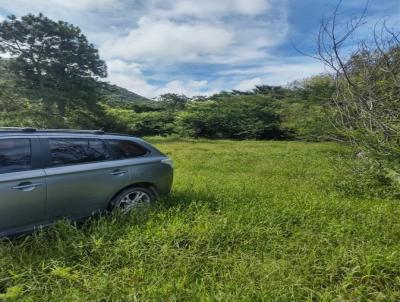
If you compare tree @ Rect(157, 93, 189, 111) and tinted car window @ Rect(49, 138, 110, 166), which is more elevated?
→ tree @ Rect(157, 93, 189, 111)

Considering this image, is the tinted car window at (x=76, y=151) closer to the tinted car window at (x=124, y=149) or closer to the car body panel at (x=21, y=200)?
the tinted car window at (x=124, y=149)

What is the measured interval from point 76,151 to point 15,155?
2.37 feet

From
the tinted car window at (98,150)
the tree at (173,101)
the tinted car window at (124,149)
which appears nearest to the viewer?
the tinted car window at (98,150)

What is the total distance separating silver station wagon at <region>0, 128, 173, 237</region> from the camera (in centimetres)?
334

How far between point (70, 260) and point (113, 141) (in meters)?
1.81

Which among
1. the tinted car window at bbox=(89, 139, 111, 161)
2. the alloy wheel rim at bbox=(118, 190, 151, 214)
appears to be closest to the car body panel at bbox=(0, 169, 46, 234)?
the tinted car window at bbox=(89, 139, 111, 161)

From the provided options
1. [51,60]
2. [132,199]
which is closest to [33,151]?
[132,199]

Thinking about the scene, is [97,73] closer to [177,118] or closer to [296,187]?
[177,118]

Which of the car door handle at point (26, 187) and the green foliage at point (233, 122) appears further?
the green foliage at point (233, 122)

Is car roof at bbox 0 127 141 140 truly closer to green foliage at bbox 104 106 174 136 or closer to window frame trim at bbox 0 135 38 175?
window frame trim at bbox 0 135 38 175

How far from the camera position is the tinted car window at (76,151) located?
3763mm

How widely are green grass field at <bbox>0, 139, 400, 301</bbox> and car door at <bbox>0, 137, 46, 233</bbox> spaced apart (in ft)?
0.75

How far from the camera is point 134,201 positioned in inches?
175

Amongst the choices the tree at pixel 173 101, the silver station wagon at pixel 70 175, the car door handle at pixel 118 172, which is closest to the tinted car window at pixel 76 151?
the silver station wagon at pixel 70 175
